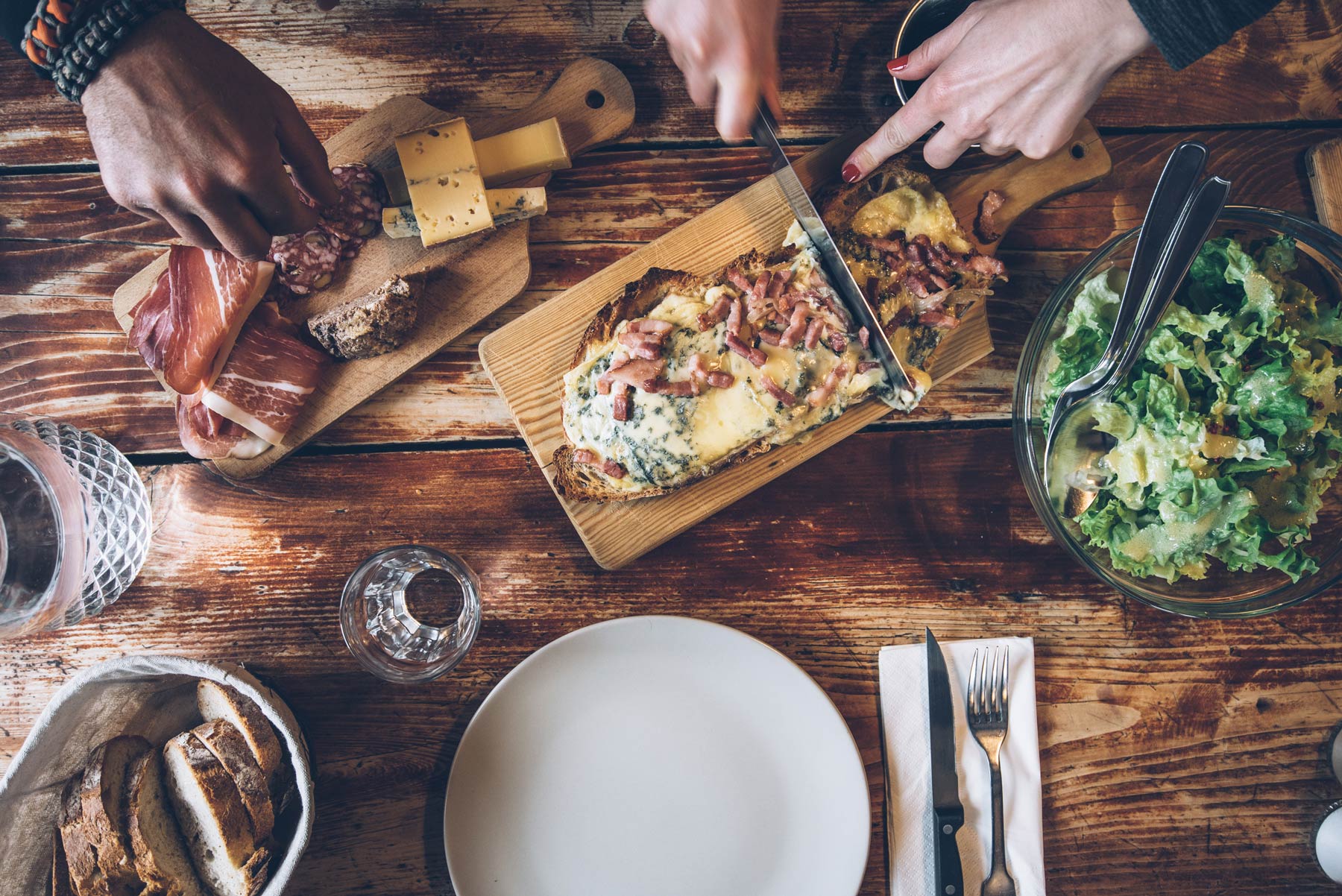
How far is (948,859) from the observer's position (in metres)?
2.01

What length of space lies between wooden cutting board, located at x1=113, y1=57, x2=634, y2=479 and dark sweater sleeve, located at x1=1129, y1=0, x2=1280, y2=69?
48.5 inches

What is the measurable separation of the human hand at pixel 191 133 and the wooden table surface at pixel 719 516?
0.45m

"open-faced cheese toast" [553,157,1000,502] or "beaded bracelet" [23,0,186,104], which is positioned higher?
"beaded bracelet" [23,0,186,104]

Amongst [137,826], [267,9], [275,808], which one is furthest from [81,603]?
[267,9]

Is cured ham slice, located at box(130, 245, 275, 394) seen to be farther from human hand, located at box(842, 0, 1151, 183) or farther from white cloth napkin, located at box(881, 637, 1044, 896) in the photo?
white cloth napkin, located at box(881, 637, 1044, 896)

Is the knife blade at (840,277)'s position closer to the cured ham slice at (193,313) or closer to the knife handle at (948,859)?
the knife handle at (948,859)

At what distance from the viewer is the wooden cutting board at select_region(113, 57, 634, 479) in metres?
2.14

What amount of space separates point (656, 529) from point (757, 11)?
1269 millimetres

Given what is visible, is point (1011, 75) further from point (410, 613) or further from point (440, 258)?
point (410, 613)

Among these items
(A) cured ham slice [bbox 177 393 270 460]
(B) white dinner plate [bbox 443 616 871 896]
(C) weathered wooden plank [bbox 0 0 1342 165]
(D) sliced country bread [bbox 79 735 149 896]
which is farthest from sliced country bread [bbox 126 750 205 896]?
(C) weathered wooden plank [bbox 0 0 1342 165]

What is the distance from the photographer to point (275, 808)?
76.5 inches

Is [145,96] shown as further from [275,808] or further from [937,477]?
[937,477]

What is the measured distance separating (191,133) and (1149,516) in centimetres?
235

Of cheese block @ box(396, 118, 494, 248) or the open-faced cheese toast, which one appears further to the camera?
cheese block @ box(396, 118, 494, 248)
